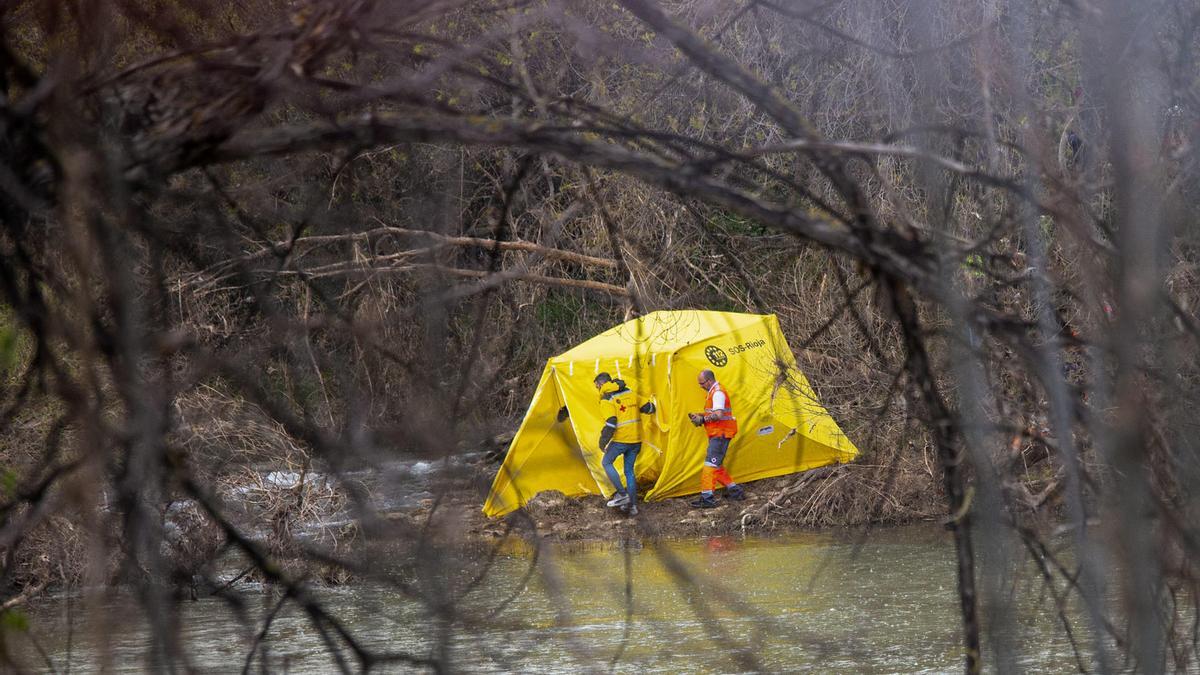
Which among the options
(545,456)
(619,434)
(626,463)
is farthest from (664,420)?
Result: (545,456)

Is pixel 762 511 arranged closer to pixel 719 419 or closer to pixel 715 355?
pixel 719 419

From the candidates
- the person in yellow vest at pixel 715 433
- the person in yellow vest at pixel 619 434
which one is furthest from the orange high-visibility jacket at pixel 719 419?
the person in yellow vest at pixel 619 434

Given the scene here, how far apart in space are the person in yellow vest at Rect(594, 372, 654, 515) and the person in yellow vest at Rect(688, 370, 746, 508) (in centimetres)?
62

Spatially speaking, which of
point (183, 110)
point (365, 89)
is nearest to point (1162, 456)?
point (365, 89)

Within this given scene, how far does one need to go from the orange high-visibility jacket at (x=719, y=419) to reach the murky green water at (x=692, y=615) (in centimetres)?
137

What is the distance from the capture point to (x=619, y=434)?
51.5 ft

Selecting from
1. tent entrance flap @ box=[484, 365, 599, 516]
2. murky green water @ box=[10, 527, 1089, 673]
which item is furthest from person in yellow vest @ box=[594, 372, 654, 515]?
murky green water @ box=[10, 527, 1089, 673]

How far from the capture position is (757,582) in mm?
12539

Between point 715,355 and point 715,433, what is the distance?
2.95 feet

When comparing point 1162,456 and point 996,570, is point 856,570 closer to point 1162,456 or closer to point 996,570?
point 1162,456

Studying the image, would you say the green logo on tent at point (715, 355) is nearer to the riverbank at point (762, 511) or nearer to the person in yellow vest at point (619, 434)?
the person in yellow vest at point (619, 434)

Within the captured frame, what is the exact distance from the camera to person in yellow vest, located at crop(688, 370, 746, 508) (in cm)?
1584

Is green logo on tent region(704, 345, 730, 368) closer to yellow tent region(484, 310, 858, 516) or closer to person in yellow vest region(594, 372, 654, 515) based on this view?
yellow tent region(484, 310, 858, 516)

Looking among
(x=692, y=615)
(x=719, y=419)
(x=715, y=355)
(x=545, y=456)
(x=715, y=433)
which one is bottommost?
(x=692, y=615)
